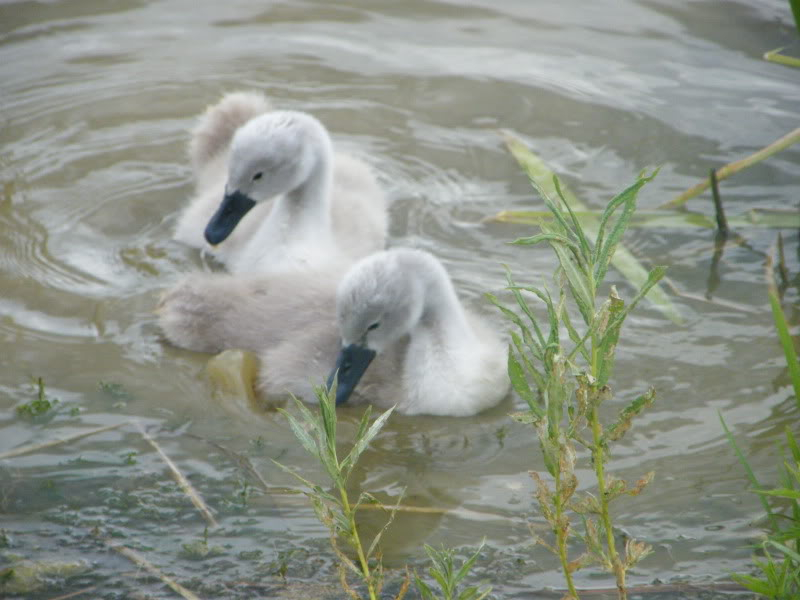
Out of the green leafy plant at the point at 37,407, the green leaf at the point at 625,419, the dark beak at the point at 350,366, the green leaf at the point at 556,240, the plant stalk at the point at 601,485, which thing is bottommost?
the green leafy plant at the point at 37,407

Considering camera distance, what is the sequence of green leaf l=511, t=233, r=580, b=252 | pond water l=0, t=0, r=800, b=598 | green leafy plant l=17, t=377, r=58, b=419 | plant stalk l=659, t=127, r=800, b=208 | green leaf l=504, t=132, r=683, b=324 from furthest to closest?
plant stalk l=659, t=127, r=800, b=208 → green leaf l=504, t=132, r=683, b=324 → green leafy plant l=17, t=377, r=58, b=419 → pond water l=0, t=0, r=800, b=598 → green leaf l=511, t=233, r=580, b=252

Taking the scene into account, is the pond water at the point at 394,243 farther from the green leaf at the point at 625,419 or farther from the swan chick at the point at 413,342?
the green leaf at the point at 625,419

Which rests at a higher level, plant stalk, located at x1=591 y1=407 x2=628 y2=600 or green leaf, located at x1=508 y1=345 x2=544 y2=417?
green leaf, located at x1=508 y1=345 x2=544 y2=417

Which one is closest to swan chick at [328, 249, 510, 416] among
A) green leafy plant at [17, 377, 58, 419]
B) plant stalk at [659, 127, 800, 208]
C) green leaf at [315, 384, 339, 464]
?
green leafy plant at [17, 377, 58, 419]

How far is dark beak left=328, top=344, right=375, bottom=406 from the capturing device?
161 inches

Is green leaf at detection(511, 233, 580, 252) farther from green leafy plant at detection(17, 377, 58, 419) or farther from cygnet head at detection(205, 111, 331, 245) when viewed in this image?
cygnet head at detection(205, 111, 331, 245)

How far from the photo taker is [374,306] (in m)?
4.02

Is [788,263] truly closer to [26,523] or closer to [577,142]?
[577,142]

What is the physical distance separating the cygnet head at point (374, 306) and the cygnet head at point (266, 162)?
3.16 ft

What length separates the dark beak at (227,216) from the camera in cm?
486

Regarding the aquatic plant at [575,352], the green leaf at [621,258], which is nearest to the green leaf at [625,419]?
the aquatic plant at [575,352]

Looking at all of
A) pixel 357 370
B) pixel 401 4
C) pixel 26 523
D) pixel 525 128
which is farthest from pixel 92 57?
pixel 26 523

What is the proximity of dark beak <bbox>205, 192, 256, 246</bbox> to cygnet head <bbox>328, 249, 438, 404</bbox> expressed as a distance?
942 mm

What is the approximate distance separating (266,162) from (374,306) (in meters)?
1.18
